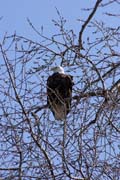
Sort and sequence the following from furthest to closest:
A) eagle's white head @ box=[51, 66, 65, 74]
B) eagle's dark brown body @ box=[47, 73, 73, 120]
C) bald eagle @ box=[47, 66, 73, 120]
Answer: eagle's white head @ box=[51, 66, 65, 74], eagle's dark brown body @ box=[47, 73, 73, 120], bald eagle @ box=[47, 66, 73, 120]

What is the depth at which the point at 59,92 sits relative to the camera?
7.46 meters

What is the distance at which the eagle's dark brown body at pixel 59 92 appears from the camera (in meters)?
6.19

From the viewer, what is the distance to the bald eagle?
20.0 feet

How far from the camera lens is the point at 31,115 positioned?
5.85 metres

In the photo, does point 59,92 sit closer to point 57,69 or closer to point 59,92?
point 59,92

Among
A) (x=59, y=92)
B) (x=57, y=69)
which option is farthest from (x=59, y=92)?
(x=57, y=69)

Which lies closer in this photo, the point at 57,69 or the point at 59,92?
the point at 57,69

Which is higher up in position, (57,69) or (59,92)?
(59,92)

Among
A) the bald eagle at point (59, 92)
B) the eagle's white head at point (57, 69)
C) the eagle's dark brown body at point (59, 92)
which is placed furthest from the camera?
the eagle's white head at point (57, 69)

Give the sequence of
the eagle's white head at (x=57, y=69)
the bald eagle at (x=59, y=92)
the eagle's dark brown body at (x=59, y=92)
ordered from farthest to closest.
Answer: the eagle's white head at (x=57, y=69) → the eagle's dark brown body at (x=59, y=92) → the bald eagle at (x=59, y=92)

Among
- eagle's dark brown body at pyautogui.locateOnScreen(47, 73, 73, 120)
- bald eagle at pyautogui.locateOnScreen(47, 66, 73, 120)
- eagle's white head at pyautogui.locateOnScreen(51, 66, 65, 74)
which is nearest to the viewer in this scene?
bald eagle at pyautogui.locateOnScreen(47, 66, 73, 120)

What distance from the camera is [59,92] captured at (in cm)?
746

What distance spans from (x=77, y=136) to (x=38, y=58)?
1.18 meters

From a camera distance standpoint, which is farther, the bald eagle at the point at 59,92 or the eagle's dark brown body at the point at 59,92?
the eagle's dark brown body at the point at 59,92
